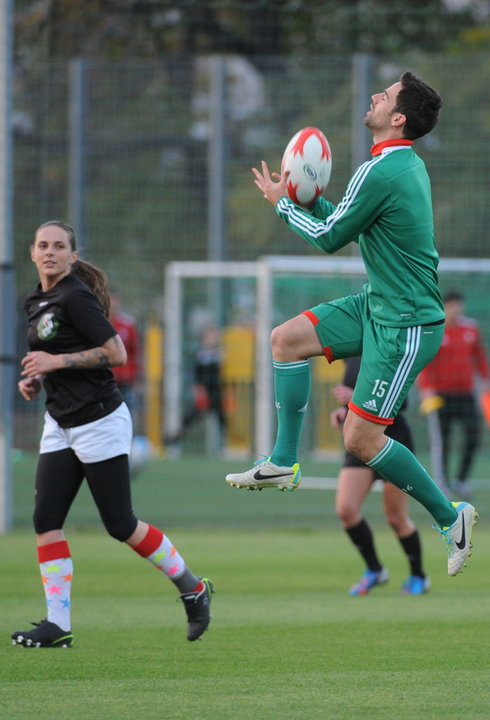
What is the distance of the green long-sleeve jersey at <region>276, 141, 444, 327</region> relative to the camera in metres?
6.77

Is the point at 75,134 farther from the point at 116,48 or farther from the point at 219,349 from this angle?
the point at 219,349

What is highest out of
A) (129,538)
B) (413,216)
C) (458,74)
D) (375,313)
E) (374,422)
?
(458,74)

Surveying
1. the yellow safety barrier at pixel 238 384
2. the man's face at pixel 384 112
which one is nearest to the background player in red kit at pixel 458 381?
the yellow safety barrier at pixel 238 384

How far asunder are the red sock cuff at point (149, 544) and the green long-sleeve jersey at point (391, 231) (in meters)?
1.69

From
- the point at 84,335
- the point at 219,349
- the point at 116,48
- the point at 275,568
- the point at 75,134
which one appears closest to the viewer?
the point at 84,335

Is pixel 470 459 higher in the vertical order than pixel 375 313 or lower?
lower

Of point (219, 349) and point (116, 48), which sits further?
point (219, 349)

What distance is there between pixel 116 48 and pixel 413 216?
11.4 meters

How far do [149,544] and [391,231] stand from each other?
6.90 ft

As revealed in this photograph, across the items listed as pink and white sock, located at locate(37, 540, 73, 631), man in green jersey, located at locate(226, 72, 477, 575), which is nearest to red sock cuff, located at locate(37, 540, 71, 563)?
pink and white sock, located at locate(37, 540, 73, 631)

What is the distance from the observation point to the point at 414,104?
Result: 22.7 feet

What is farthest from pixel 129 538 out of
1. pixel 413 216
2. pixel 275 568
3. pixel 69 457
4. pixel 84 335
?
pixel 275 568

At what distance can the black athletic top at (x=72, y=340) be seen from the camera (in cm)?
739

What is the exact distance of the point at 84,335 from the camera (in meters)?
7.43
